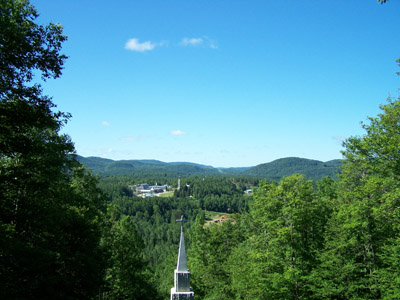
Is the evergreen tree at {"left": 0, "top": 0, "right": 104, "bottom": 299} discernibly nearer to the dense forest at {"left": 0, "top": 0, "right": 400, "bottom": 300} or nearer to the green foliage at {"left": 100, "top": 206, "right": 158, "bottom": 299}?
the dense forest at {"left": 0, "top": 0, "right": 400, "bottom": 300}

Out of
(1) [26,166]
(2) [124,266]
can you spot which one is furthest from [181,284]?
(1) [26,166]

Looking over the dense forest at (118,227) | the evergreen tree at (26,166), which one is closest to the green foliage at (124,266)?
the dense forest at (118,227)

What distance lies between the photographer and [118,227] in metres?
20.4

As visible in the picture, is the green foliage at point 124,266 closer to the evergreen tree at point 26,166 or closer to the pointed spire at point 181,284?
the pointed spire at point 181,284

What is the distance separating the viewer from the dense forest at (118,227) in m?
8.09

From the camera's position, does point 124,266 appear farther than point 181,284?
Yes

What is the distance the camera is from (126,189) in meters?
151

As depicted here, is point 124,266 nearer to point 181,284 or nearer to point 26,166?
point 181,284

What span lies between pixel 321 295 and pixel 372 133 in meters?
8.51

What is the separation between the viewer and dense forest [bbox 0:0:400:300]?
809 cm

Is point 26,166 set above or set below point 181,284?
above

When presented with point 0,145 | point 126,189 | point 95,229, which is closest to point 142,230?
point 126,189

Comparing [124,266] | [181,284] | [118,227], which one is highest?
[118,227]

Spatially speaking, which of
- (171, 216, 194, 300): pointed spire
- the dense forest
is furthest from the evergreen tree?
(171, 216, 194, 300): pointed spire
